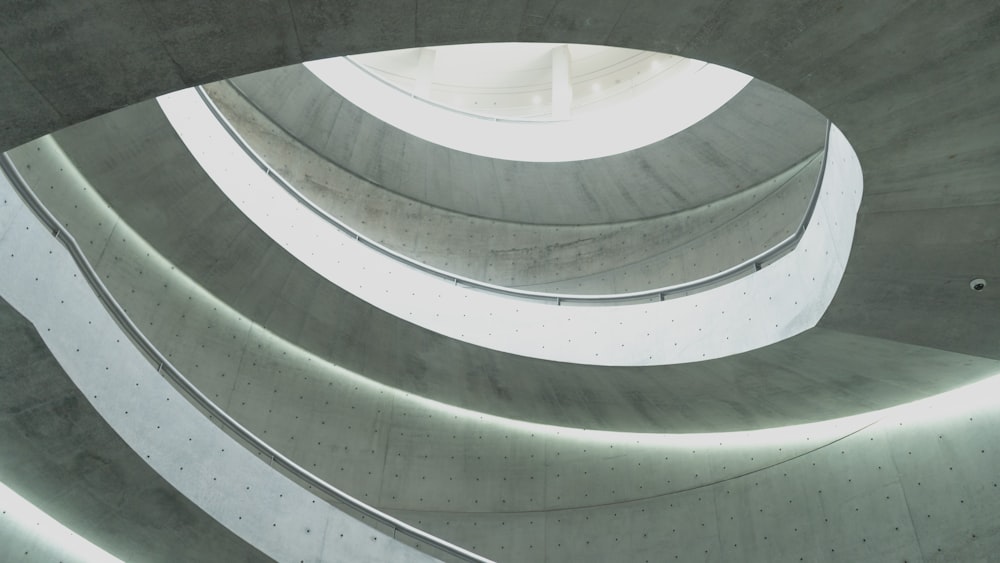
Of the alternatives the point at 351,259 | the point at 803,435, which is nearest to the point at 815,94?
the point at 803,435

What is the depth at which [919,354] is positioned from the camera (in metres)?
9.88

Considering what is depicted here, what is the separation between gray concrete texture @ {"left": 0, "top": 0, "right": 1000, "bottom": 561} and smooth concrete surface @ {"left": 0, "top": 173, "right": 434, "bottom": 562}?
1.82m

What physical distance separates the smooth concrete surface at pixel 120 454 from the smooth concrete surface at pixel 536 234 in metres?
8.89

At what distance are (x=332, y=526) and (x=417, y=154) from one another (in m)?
9.52

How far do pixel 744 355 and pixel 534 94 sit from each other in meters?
14.9

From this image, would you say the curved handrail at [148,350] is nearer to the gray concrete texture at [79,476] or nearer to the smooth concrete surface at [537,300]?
the gray concrete texture at [79,476]

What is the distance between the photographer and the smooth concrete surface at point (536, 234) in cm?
1596

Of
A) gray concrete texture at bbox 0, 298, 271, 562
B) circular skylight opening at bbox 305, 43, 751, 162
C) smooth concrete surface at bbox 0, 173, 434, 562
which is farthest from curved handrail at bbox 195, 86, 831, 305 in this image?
gray concrete texture at bbox 0, 298, 271, 562

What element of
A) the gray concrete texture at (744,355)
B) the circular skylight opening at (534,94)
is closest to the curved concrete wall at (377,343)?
the gray concrete texture at (744,355)

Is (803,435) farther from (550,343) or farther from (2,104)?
(2,104)

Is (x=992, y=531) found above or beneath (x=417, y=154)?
beneath

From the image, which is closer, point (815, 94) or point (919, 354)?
point (815, 94)

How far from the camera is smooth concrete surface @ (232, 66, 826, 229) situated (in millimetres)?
14844

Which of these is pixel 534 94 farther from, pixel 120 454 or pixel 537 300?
pixel 120 454
